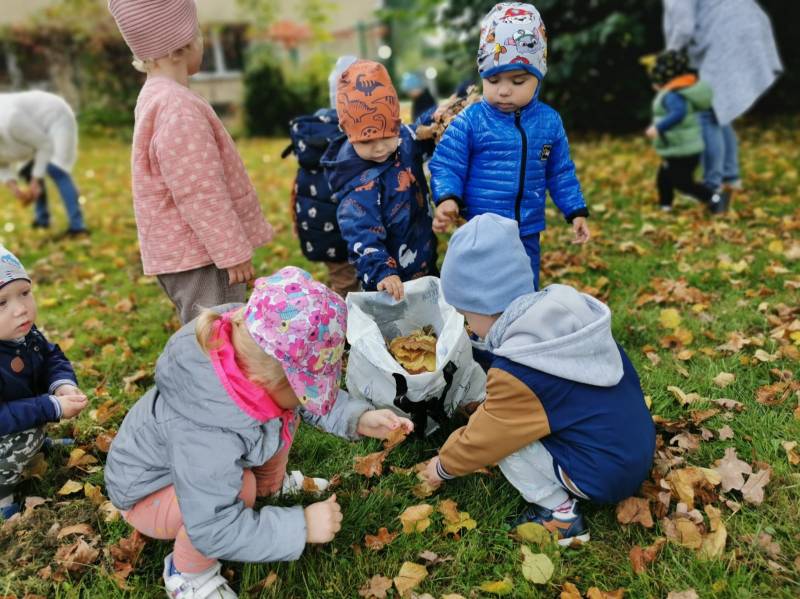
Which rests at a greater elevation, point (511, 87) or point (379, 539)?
point (511, 87)

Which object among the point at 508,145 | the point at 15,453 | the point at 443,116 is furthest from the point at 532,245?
the point at 15,453

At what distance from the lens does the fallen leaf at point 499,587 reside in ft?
6.68

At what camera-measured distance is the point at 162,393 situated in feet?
6.42

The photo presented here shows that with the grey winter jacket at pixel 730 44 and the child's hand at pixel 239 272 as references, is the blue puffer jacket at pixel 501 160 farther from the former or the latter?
the grey winter jacket at pixel 730 44

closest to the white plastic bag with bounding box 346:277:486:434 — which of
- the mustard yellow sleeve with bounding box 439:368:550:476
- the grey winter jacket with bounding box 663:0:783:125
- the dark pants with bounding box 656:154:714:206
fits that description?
the mustard yellow sleeve with bounding box 439:368:550:476

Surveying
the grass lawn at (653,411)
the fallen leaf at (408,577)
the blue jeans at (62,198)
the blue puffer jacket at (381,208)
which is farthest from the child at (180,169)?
the blue jeans at (62,198)

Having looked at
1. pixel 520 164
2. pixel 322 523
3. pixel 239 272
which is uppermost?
pixel 520 164

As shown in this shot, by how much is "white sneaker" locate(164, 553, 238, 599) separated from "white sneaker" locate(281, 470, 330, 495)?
1.47 feet

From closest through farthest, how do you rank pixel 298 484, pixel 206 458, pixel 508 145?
pixel 206 458 → pixel 298 484 → pixel 508 145

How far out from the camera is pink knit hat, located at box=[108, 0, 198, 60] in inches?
102

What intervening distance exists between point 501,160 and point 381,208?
0.61m

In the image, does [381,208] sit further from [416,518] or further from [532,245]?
[416,518]

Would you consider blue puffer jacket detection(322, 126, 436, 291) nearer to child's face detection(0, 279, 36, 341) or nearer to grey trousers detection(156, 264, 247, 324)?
grey trousers detection(156, 264, 247, 324)

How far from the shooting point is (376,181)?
2990 millimetres
